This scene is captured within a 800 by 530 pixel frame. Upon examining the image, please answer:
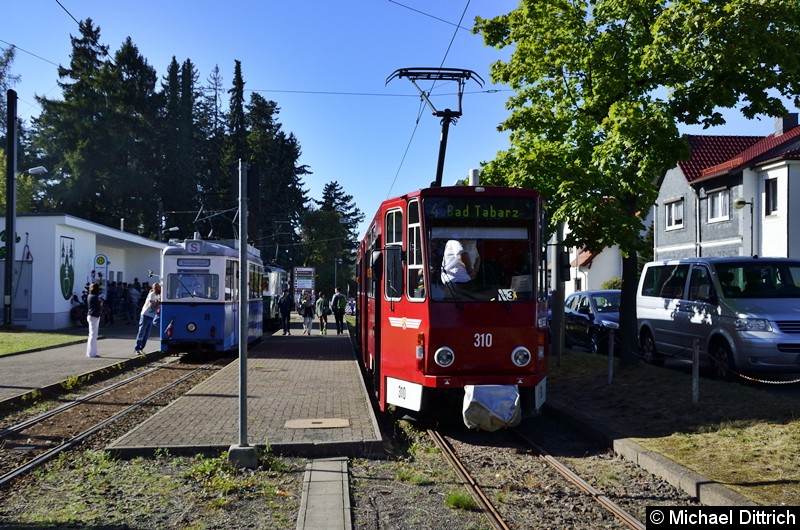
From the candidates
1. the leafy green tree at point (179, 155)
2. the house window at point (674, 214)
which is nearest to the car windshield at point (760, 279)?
the house window at point (674, 214)

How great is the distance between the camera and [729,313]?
472 inches

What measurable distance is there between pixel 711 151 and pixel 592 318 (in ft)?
56.5

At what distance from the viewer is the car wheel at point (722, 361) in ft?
39.2

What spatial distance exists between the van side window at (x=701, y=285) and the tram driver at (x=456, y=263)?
5.67 meters

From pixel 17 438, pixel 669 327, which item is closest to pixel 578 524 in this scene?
pixel 17 438

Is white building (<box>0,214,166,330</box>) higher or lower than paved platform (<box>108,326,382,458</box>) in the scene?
higher

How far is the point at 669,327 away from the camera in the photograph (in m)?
14.2

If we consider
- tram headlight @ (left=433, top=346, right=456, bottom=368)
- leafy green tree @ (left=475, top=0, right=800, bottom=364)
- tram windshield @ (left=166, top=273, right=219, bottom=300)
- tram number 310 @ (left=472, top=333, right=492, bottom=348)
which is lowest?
tram headlight @ (left=433, top=346, right=456, bottom=368)

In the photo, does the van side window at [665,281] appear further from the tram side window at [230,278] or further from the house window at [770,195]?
the house window at [770,195]

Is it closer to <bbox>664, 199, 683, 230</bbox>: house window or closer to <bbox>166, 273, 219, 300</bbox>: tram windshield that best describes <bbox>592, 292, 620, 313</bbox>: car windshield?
<bbox>166, 273, 219, 300</bbox>: tram windshield

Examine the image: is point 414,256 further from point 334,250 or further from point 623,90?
point 334,250

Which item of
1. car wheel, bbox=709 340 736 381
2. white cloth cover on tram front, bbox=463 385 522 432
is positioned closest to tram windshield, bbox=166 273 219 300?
white cloth cover on tram front, bbox=463 385 522 432

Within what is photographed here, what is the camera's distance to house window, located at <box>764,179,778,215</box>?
89.8ft

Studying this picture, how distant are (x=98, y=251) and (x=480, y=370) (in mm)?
32483
